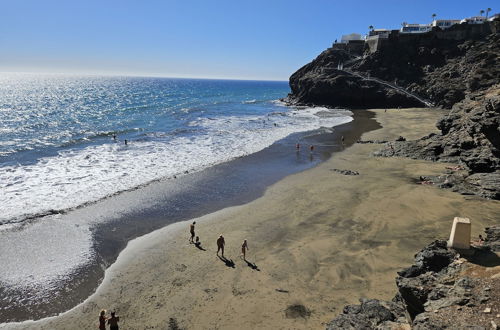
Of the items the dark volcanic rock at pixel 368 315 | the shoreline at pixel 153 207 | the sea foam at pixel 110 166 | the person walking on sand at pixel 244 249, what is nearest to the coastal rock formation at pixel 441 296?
the dark volcanic rock at pixel 368 315

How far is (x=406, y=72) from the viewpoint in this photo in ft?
261

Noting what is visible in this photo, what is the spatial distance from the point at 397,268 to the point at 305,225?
5.30 meters

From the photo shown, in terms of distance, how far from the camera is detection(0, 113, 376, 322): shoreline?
40.8 ft

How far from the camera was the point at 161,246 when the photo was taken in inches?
620

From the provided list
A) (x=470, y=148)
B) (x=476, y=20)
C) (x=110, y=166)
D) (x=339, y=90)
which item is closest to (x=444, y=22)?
(x=476, y=20)

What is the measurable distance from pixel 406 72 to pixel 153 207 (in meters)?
77.7

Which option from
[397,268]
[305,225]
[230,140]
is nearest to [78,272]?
[305,225]

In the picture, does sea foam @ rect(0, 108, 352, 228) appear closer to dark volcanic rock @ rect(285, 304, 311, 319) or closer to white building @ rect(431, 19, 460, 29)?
dark volcanic rock @ rect(285, 304, 311, 319)

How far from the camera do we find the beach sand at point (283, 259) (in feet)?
36.2

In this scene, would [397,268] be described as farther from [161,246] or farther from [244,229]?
[161,246]

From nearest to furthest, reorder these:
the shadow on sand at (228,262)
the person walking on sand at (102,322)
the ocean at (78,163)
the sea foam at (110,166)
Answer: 1. the person walking on sand at (102,322)
2. the shadow on sand at (228,262)
3. the ocean at (78,163)
4. the sea foam at (110,166)

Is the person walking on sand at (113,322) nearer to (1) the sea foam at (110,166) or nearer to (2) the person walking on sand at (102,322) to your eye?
(2) the person walking on sand at (102,322)

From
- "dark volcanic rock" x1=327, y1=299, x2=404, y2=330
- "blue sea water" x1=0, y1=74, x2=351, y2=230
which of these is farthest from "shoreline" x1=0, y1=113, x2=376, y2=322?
"dark volcanic rock" x1=327, y1=299, x2=404, y2=330

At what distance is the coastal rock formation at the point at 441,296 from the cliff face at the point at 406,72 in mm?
64078
